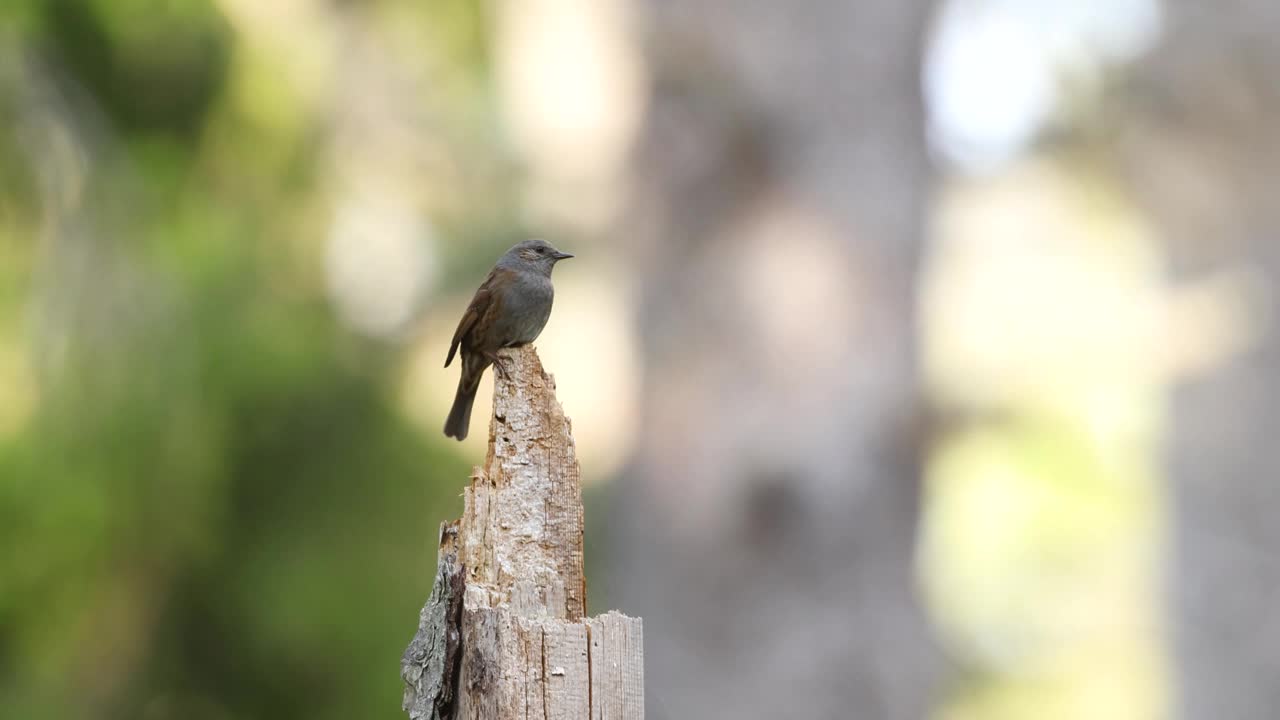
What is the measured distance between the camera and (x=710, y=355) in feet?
13.7

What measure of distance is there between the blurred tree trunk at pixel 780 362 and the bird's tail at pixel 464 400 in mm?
1072

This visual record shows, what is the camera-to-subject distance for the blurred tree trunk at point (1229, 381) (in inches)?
220

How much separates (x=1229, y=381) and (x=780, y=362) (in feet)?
8.53

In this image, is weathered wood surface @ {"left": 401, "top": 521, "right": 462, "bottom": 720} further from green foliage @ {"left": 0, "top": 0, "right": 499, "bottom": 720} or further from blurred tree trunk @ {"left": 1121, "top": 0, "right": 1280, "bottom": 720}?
blurred tree trunk @ {"left": 1121, "top": 0, "right": 1280, "bottom": 720}

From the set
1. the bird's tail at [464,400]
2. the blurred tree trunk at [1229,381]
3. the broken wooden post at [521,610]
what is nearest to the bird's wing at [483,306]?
the bird's tail at [464,400]

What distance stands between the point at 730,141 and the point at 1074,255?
511 centimetres

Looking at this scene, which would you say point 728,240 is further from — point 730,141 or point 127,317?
point 127,317

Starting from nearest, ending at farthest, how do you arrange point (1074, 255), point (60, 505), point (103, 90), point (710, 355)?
point (60, 505) < point (710, 355) < point (103, 90) < point (1074, 255)

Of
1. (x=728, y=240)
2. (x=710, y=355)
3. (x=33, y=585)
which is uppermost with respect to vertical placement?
(x=728, y=240)

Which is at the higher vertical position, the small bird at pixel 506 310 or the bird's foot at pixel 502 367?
the small bird at pixel 506 310

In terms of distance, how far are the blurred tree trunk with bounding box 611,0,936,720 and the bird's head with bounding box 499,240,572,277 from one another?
111 cm

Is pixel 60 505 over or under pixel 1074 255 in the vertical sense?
under

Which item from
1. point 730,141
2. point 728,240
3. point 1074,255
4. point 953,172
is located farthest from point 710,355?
point 1074,255

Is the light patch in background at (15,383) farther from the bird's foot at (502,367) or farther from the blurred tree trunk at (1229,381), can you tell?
the blurred tree trunk at (1229,381)
